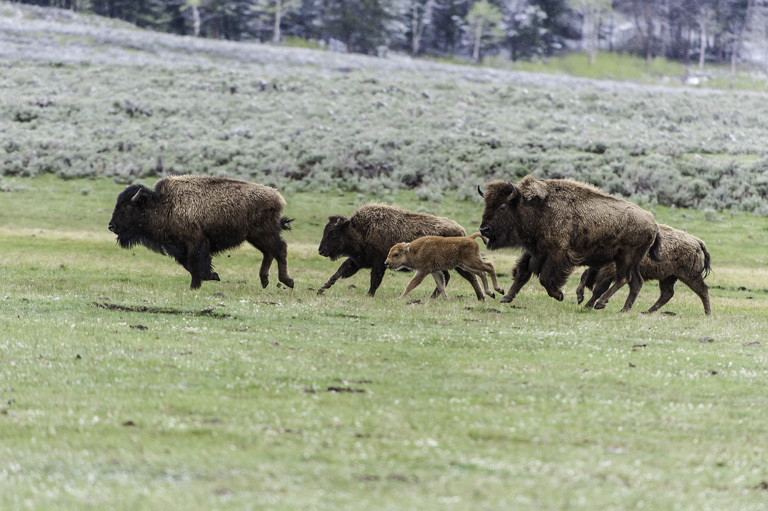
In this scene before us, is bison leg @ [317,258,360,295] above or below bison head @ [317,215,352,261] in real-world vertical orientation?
below

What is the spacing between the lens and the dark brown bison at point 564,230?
16609 mm

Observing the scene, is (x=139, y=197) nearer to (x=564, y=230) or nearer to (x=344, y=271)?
(x=344, y=271)

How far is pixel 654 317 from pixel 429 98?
1704 inches

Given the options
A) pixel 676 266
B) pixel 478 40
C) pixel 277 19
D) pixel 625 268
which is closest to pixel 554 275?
pixel 625 268

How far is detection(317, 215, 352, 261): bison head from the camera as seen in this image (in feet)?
60.4

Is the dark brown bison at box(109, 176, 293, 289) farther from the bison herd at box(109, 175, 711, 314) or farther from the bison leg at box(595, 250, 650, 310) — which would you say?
the bison leg at box(595, 250, 650, 310)

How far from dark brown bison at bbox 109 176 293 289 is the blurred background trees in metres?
77.4

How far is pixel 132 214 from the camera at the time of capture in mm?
18484

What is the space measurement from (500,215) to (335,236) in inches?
137

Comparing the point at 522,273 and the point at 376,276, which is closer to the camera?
the point at 522,273

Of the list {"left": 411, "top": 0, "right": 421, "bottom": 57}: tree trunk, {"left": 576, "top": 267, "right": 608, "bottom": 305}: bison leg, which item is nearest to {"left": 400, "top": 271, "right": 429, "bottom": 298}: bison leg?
{"left": 576, "top": 267, "right": 608, "bottom": 305}: bison leg

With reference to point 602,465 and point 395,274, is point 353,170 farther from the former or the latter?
point 602,465

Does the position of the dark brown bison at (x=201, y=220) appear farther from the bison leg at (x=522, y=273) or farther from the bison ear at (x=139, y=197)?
the bison leg at (x=522, y=273)

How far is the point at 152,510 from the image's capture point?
18.7 ft
